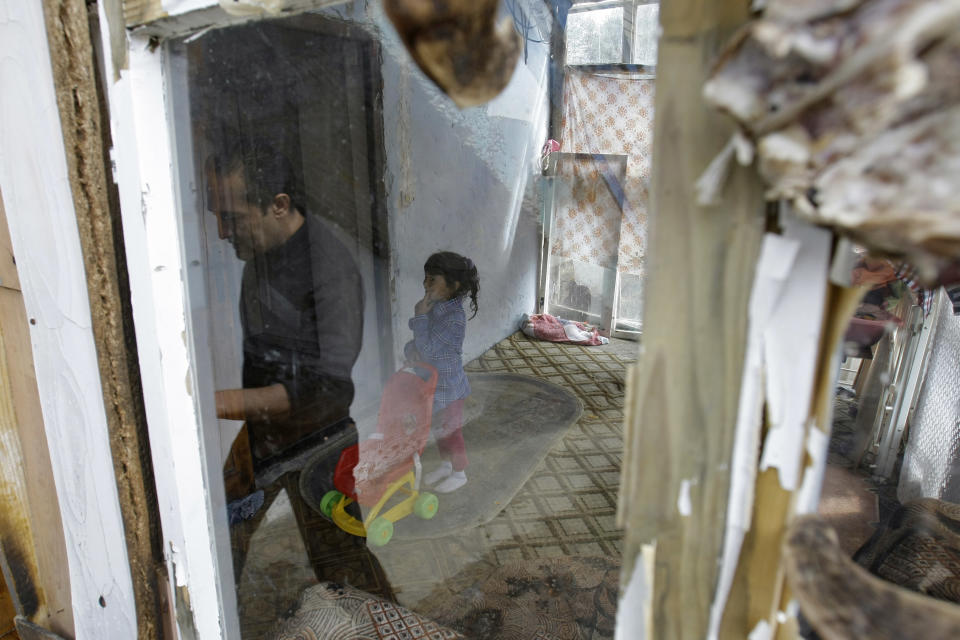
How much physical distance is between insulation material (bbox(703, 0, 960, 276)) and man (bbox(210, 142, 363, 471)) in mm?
1358

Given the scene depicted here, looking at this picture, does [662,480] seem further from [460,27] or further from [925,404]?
[925,404]

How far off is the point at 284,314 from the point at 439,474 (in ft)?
3.68

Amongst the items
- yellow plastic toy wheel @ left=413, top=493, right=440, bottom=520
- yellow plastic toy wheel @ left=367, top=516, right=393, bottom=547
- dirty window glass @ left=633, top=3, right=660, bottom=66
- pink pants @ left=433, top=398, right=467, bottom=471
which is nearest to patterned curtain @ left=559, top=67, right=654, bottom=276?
dirty window glass @ left=633, top=3, right=660, bottom=66

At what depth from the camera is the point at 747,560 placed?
42 centimetres

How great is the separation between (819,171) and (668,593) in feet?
1.14

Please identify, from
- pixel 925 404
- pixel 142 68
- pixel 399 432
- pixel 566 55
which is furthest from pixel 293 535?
pixel 566 55

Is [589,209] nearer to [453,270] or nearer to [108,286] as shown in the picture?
[453,270]

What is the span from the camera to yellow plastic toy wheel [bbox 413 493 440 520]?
7.16ft

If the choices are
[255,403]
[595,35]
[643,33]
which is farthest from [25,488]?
[643,33]

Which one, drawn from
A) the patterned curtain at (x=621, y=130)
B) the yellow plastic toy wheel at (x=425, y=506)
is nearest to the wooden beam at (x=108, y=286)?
the yellow plastic toy wheel at (x=425, y=506)

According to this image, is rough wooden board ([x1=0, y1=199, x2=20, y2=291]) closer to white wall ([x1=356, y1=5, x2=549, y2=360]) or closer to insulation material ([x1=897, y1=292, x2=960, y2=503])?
white wall ([x1=356, y1=5, x2=549, y2=360])

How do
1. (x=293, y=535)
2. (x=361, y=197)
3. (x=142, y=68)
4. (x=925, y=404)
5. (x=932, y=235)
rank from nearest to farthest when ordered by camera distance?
1. (x=932, y=235)
2. (x=142, y=68)
3. (x=293, y=535)
4. (x=925, y=404)
5. (x=361, y=197)

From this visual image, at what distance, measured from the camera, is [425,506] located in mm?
2186

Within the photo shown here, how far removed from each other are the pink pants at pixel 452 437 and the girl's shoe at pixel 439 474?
1.3 inches
